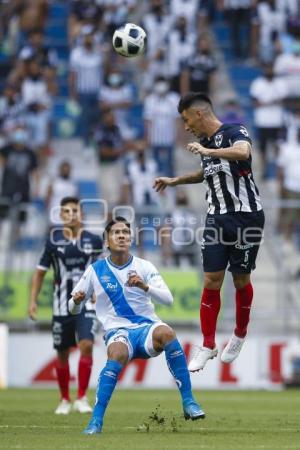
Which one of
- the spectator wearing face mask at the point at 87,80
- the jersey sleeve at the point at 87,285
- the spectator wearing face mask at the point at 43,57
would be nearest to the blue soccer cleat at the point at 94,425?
the jersey sleeve at the point at 87,285

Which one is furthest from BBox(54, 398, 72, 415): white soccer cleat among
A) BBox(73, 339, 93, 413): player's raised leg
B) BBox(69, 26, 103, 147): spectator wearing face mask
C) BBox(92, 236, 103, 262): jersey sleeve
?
BBox(69, 26, 103, 147): spectator wearing face mask

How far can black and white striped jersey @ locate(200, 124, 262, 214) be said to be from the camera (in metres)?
11.9

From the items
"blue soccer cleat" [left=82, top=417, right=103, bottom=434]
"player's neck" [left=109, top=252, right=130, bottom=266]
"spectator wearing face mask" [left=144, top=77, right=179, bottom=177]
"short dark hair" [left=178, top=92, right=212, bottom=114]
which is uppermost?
"spectator wearing face mask" [left=144, top=77, right=179, bottom=177]

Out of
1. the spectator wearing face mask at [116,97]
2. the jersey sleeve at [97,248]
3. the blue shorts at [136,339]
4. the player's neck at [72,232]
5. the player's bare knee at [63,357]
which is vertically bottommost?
the player's bare knee at [63,357]

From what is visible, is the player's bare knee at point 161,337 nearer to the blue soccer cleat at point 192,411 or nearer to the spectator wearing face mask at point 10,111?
the blue soccer cleat at point 192,411

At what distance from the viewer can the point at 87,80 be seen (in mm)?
25297

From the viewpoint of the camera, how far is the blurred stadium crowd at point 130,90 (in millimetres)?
23062

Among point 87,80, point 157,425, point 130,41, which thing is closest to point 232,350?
point 157,425

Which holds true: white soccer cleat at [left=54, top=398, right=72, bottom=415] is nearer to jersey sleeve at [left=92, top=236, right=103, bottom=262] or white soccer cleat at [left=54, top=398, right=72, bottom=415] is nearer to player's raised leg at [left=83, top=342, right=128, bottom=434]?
jersey sleeve at [left=92, top=236, right=103, bottom=262]

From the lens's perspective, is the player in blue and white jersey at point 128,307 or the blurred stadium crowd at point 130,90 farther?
the blurred stadium crowd at point 130,90

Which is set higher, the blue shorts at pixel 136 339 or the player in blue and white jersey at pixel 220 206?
the player in blue and white jersey at pixel 220 206

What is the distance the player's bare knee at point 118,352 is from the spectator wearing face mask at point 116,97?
1368cm

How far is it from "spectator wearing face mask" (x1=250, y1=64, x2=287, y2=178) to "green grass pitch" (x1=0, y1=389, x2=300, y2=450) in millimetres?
7430

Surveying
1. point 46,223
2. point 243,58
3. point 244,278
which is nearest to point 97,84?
point 243,58
